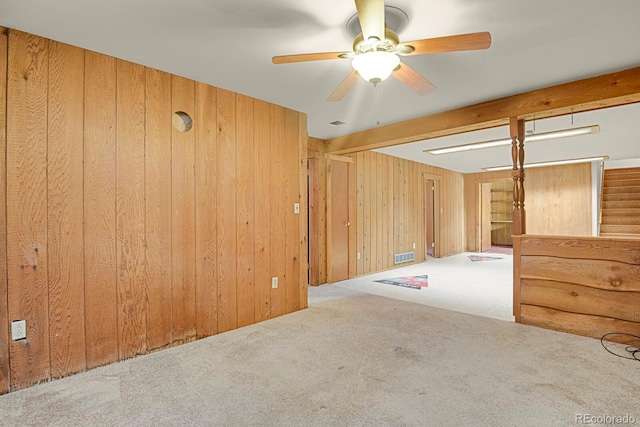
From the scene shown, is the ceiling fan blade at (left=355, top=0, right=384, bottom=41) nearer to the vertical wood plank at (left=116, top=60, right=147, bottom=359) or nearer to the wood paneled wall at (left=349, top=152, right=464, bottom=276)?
the vertical wood plank at (left=116, top=60, right=147, bottom=359)

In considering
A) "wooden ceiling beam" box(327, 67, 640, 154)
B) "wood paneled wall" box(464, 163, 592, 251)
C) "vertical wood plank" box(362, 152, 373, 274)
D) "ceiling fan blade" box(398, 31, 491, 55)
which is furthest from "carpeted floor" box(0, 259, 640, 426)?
"wood paneled wall" box(464, 163, 592, 251)

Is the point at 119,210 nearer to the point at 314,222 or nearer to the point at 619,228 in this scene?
the point at 314,222

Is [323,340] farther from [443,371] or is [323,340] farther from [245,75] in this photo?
[245,75]

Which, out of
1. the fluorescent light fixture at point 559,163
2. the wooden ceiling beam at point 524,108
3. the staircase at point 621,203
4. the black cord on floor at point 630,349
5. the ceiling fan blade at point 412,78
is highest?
the fluorescent light fixture at point 559,163

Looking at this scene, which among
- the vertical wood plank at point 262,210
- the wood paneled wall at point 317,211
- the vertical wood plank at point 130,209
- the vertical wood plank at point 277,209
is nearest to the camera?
the vertical wood plank at point 130,209

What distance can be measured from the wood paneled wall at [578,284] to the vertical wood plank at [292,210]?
2.28 metres

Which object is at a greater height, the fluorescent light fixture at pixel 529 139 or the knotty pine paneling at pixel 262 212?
the fluorescent light fixture at pixel 529 139

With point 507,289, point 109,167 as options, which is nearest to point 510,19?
point 109,167

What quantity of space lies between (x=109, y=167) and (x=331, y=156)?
10.7ft

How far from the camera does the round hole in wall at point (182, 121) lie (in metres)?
2.78

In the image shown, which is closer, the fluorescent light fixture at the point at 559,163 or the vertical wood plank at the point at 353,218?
the vertical wood plank at the point at 353,218

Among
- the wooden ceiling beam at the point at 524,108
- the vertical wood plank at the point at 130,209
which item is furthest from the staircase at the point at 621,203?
the vertical wood plank at the point at 130,209

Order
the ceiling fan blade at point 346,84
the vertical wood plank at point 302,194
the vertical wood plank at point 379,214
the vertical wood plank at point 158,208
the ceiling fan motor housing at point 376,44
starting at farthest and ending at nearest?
the vertical wood plank at point 379,214 < the vertical wood plank at point 302,194 < the vertical wood plank at point 158,208 < the ceiling fan blade at point 346,84 < the ceiling fan motor housing at point 376,44

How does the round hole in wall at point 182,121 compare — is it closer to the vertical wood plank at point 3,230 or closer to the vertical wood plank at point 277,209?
the vertical wood plank at point 277,209
